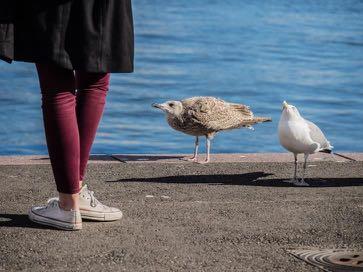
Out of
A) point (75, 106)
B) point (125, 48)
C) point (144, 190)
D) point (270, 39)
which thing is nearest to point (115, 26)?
point (125, 48)

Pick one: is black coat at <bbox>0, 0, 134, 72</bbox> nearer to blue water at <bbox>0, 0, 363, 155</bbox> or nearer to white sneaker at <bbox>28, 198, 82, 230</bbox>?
white sneaker at <bbox>28, 198, 82, 230</bbox>

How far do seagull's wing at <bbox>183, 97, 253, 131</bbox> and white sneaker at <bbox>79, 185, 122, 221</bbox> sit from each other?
3502 millimetres

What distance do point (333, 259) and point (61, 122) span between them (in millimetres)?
1772

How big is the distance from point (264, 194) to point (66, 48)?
2.30 meters

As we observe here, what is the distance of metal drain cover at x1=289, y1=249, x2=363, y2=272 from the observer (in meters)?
5.91

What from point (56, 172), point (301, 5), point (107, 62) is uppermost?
point (107, 62)

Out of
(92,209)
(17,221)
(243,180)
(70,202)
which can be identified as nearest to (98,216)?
(92,209)

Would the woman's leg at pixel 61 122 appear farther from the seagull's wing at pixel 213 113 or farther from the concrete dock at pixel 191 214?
the seagull's wing at pixel 213 113

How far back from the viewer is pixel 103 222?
6.82m

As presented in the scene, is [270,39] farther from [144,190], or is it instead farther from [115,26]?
[115,26]

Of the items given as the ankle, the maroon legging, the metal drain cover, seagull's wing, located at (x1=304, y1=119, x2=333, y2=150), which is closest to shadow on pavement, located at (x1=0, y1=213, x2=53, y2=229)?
the ankle

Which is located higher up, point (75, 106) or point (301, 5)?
point (75, 106)

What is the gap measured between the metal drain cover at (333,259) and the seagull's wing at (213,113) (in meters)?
4.07

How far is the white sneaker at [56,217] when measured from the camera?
6539 mm
